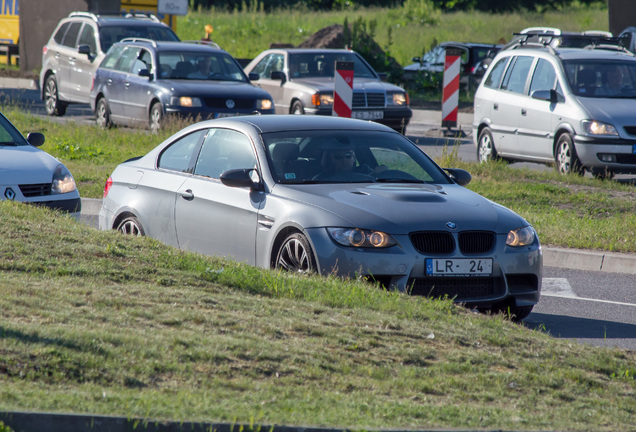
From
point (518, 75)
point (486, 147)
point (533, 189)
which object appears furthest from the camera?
point (486, 147)

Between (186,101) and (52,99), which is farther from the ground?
(186,101)

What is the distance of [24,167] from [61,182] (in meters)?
0.38

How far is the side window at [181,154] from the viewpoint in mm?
8602

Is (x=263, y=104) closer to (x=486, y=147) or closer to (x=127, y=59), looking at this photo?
(x=127, y=59)

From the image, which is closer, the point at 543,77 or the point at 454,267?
the point at 454,267

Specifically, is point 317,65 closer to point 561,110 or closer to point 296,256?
point 561,110

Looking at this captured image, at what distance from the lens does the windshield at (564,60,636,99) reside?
594 inches

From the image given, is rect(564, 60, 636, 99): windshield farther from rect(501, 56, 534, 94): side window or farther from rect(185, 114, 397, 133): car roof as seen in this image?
rect(185, 114, 397, 133): car roof

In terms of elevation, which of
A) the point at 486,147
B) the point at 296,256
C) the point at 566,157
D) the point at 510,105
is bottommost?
the point at 486,147

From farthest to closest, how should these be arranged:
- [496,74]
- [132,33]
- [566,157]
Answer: [132,33]
[496,74]
[566,157]

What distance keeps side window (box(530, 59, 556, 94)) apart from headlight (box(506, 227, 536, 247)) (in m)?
8.51

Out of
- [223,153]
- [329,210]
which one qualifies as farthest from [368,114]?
[329,210]

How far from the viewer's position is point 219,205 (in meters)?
7.96

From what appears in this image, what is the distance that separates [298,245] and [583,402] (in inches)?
111
